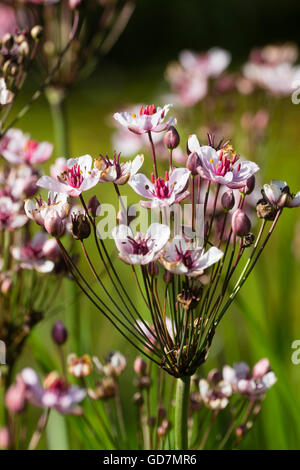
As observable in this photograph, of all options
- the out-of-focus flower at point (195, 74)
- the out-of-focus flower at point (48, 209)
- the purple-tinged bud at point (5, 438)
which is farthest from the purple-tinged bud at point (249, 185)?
the out-of-focus flower at point (195, 74)

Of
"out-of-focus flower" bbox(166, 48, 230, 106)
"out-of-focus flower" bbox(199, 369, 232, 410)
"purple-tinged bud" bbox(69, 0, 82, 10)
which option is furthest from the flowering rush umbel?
"out-of-focus flower" bbox(166, 48, 230, 106)

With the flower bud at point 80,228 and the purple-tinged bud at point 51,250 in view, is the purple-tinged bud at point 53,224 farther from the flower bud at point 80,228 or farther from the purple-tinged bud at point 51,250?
the purple-tinged bud at point 51,250

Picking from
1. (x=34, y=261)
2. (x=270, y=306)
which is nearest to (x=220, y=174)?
(x=34, y=261)

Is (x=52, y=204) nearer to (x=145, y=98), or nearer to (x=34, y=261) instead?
(x=34, y=261)

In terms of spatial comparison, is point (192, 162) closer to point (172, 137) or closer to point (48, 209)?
point (172, 137)

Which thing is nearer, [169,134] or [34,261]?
[169,134]

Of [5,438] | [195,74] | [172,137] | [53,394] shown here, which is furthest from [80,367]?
[195,74]
